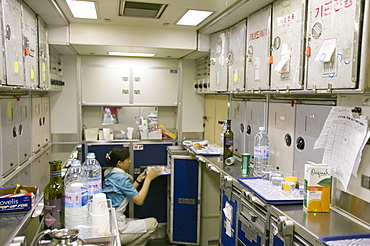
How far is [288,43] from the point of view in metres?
2.07

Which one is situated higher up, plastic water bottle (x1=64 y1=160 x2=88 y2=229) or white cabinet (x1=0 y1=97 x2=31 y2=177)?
white cabinet (x1=0 y1=97 x2=31 y2=177)

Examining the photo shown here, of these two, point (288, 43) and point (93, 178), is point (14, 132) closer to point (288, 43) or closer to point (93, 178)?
point (93, 178)

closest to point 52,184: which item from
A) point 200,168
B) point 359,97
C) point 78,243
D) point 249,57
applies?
point 78,243

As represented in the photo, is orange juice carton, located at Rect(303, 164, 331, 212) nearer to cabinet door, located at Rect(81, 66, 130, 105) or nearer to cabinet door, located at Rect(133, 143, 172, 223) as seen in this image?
cabinet door, located at Rect(133, 143, 172, 223)

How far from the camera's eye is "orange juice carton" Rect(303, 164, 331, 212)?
Answer: 1.74 metres

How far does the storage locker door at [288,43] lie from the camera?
6.37 feet

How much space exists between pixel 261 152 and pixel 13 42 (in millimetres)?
1946

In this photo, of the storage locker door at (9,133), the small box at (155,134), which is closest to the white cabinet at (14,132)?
the storage locker door at (9,133)

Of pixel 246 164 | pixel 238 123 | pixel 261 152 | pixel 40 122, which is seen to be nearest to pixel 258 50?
pixel 261 152

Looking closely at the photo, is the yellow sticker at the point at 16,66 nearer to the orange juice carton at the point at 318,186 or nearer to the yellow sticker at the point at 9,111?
the yellow sticker at the point at 9,111

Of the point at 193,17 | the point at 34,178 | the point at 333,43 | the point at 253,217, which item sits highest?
the point at 193,17

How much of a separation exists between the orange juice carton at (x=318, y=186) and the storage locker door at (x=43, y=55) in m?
2.37

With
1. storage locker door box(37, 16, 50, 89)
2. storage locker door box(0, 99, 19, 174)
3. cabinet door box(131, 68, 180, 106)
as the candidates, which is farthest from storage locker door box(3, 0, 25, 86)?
cabinet door box(131, 68, 180, 106)

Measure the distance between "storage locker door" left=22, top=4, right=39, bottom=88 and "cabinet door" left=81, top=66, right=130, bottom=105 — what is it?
1555 mm
